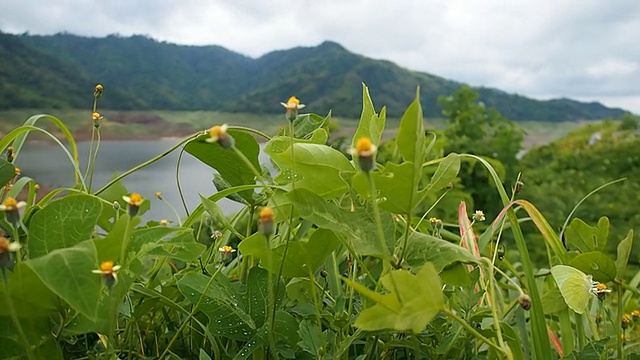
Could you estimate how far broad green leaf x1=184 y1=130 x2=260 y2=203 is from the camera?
182mm

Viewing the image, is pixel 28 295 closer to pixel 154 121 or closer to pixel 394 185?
pixel 394 185

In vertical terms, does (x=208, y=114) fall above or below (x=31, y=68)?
below

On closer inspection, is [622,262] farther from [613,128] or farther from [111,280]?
[613,128]

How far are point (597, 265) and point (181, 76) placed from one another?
7.47 feet

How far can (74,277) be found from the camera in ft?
0.36

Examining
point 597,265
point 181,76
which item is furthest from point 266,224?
point 181,76

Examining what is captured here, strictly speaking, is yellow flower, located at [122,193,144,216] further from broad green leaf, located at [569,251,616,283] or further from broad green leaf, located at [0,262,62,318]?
broad green leaf, located at [569,251,616,283]

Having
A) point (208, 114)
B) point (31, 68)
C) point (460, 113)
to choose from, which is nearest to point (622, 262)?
point (460, 113)

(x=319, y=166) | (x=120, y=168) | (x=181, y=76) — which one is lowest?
(x=120, y=168)

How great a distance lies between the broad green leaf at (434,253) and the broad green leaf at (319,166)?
3cm

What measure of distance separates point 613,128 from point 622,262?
2.59 metres

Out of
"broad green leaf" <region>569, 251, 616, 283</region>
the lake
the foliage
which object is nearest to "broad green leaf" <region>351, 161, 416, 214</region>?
the foliage

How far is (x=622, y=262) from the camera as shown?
207 millimetres

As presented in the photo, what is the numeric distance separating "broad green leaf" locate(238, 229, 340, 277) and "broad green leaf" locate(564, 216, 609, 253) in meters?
0.14
